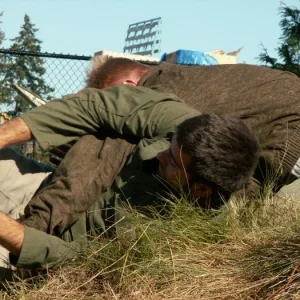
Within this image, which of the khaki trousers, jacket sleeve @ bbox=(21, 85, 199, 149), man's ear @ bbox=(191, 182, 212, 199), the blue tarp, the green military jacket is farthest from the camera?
the blue tarp

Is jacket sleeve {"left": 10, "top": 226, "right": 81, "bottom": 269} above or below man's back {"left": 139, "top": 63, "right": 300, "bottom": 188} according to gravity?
below

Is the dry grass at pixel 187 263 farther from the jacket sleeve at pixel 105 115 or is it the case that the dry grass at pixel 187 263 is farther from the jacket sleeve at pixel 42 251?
the jacket sleeve at pixel 105 115

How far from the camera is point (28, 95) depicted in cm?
739

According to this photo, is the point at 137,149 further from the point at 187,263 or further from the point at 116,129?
the point at 187,263

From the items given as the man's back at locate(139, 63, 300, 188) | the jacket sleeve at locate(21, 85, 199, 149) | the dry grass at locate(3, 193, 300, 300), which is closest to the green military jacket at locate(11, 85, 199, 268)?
the jacket sleeve at locate(21, 85, 199, 149)

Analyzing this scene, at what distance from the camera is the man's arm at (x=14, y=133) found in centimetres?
311

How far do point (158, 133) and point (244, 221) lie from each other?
0.54 metres

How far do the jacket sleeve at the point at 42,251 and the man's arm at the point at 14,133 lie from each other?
0.45 metres

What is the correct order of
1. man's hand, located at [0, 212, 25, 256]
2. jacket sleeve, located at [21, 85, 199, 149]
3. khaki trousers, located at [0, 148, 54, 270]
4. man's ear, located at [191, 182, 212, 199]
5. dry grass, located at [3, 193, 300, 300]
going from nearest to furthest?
1. dry grass, located at [3, 193, 300, 300]
2. man's hand, located at [0, 212, 25, 256]
3. man's ear, located at [191, 182, 212, 199]
4. jacket sleeve, located at [21, 85, 199, 149]
5. khaki trousers, located at [0, 148, 54, 270]

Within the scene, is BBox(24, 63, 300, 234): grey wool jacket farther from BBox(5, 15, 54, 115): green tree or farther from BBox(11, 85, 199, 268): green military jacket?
BBox(5, 15, 54, 115): green tree

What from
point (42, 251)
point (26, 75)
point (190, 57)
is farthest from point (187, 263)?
point (26, 75)

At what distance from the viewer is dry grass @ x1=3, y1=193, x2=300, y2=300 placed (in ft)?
8.57

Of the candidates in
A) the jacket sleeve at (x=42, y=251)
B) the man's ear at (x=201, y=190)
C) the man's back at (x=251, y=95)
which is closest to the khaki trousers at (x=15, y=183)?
the jacket sleeve at (x=42, y=251)

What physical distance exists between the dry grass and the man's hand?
19 centimetres
